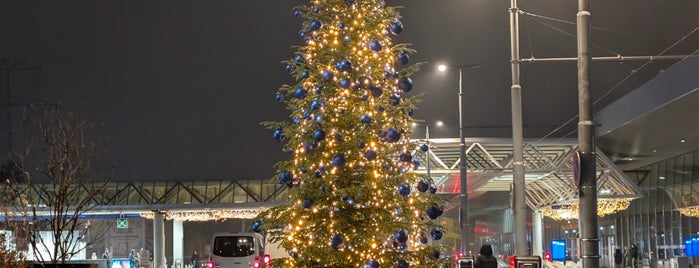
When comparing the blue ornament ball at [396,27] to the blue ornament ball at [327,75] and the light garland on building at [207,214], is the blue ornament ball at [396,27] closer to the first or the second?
the blue ornament ball at [327,75]

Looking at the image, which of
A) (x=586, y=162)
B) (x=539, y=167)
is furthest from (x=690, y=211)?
(x=586, y=162)

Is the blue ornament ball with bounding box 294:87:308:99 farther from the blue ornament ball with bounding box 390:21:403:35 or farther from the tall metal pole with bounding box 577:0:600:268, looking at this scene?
the tall metal pole with bounding box 577:0:600:268

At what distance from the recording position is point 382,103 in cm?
1573

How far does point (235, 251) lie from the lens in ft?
107

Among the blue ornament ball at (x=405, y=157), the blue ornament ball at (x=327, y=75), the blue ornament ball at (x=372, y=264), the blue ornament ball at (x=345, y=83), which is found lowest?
the blue ornament ball at (x=372, y=264)

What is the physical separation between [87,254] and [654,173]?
40299mm

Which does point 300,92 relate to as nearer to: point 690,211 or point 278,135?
point 278,135

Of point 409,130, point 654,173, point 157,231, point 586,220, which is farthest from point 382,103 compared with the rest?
point 157,231

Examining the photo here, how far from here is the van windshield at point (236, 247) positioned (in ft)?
107

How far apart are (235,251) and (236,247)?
14cm

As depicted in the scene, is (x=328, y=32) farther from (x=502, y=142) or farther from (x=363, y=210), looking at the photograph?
(x=502, y=142)

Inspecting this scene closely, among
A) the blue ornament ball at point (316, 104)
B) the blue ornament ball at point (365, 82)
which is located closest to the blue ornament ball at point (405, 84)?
the blue ornament ball at point (365, 82)

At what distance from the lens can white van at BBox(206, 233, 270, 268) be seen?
107 ft

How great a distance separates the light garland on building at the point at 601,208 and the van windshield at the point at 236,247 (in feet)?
47.3
